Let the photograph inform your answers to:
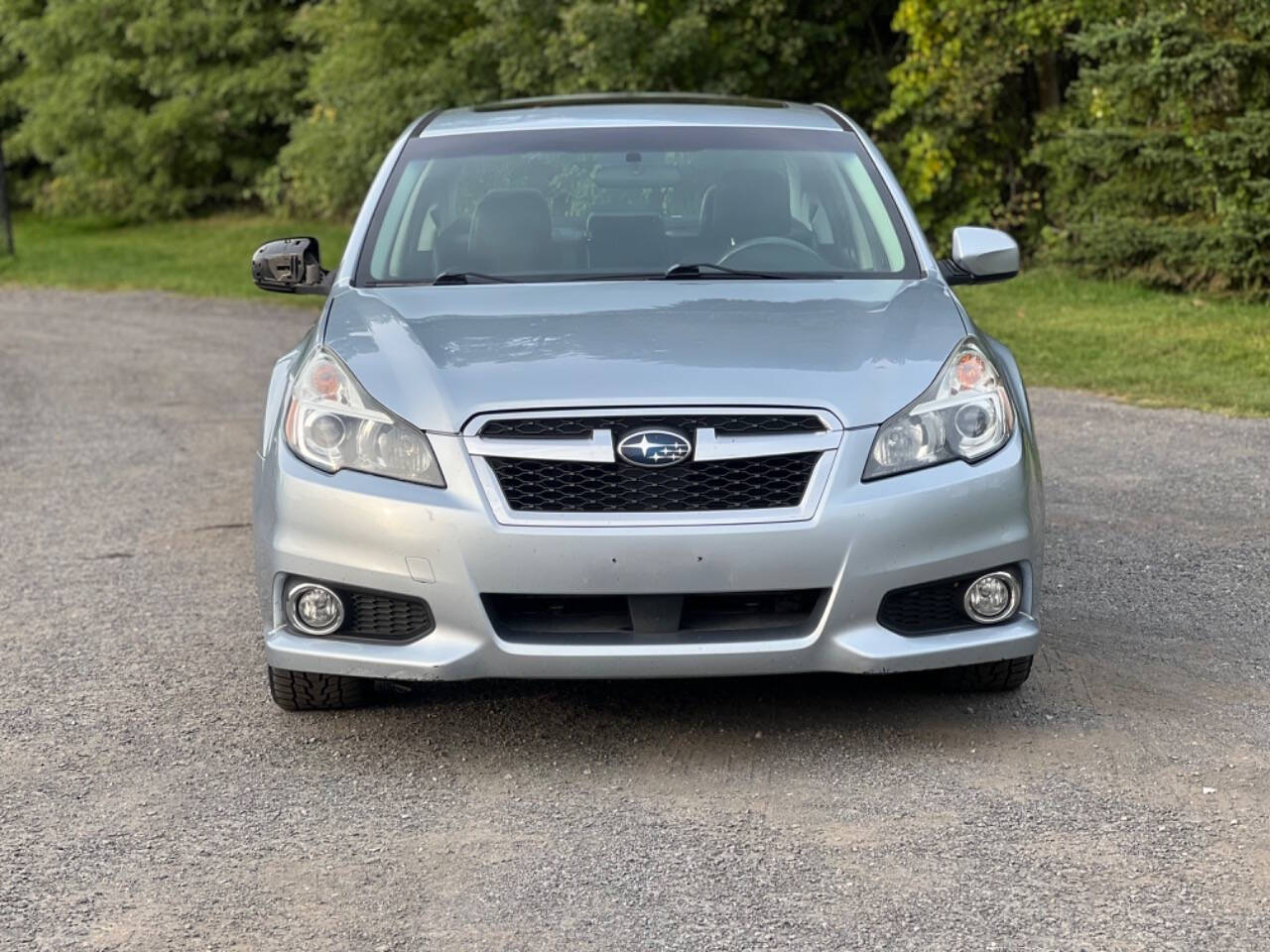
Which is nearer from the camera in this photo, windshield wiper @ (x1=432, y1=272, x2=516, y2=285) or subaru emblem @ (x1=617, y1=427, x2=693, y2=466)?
subaru emblem @ (x1=617, y1=427, x2=693, y2=466)

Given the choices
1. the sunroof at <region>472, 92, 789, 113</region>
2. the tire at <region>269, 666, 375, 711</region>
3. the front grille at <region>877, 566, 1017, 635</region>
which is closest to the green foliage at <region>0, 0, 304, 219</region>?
the sunroof at <region>472, 92, 789, 113</region>

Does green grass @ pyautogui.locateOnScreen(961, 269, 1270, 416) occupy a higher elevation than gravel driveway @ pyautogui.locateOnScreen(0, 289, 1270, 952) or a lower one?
lower

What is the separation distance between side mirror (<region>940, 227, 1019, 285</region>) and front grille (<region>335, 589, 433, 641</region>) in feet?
6.89

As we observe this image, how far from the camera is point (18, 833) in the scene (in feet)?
14.5

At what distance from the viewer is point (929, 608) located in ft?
15.9

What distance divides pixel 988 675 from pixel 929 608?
1.68 feet

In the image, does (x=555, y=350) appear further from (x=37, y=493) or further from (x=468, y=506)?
(x=37, y=493)

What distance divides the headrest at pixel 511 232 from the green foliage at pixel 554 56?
43.9 ft

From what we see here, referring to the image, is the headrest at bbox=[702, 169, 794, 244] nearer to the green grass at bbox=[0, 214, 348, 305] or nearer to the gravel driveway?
the gravel driveway

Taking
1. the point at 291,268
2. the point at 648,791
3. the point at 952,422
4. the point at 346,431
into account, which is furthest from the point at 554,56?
the point at 648,791

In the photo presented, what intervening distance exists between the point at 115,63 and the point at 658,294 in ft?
93.2

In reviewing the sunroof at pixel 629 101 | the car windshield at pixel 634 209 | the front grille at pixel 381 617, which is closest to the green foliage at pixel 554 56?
the sunroof at pixel 629 101

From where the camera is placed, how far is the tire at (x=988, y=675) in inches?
205

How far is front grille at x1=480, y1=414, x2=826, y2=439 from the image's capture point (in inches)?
184
